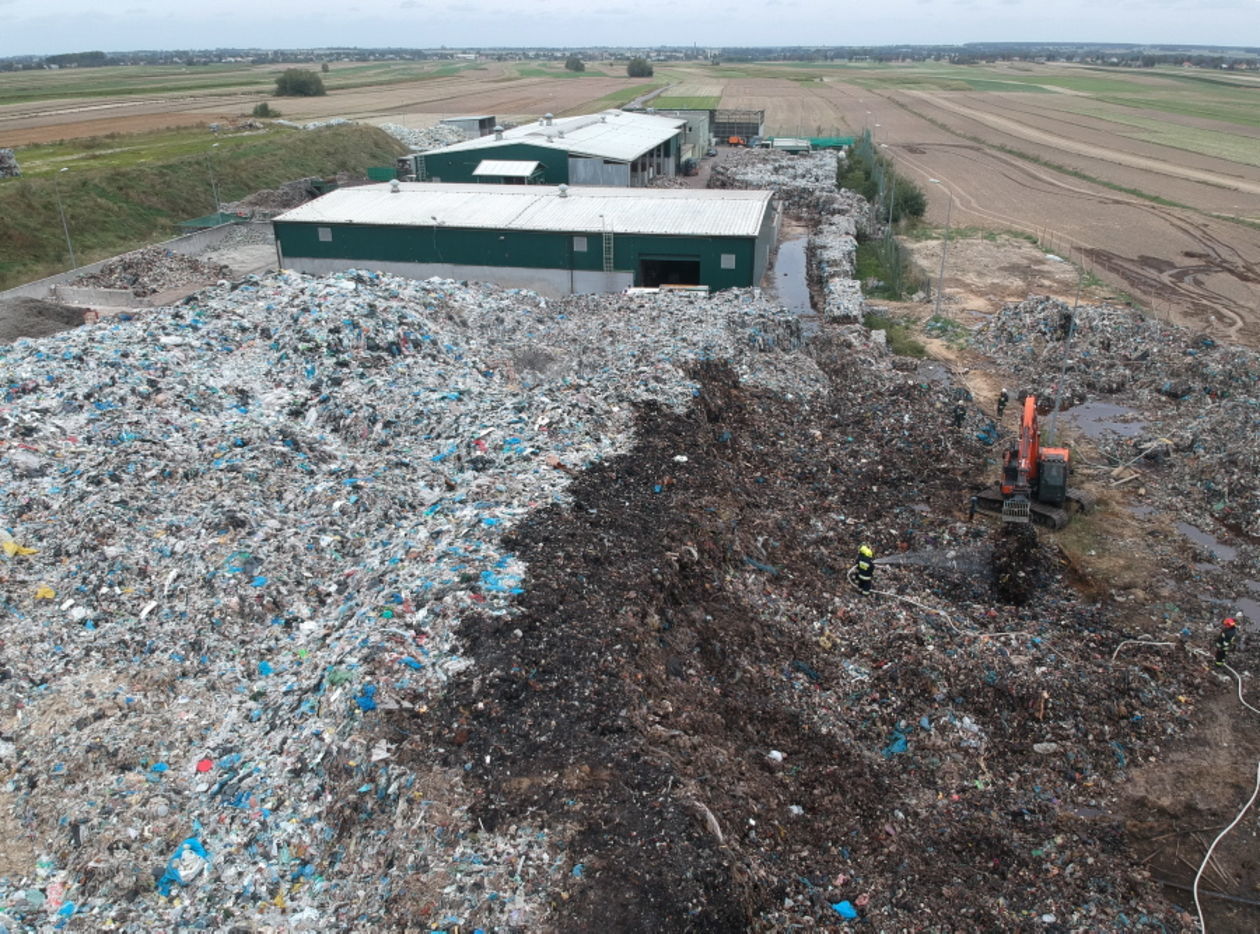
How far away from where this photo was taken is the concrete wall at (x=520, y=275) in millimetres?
28141

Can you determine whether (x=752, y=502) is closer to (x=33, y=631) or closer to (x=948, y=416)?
(x=948, y=416)

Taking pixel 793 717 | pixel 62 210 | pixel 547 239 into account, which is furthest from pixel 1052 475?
pixel 62 210

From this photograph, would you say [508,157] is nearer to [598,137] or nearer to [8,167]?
[598,137]

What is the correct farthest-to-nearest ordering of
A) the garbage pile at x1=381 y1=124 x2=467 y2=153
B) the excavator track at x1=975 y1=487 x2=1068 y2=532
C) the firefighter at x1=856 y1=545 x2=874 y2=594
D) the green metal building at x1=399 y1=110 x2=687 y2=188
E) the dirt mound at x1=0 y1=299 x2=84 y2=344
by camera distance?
the garbage pile at x1=381 y1=124 x2=467 y2=153 < the green metal building at x1=399 y1=110 x2=687 y2=188 < the dirt mound at x1=0 y1=299 x2=84 y2=344 < the excavator track at x1=975 y1=487 x2=1068 y2=532 < the firefighter at x1=856 y1=545 x2=874 y2=594

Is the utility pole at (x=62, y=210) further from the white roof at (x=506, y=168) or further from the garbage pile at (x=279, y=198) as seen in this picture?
the white roof at (x=506, y=168)

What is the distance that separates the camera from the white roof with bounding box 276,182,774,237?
27.9 m

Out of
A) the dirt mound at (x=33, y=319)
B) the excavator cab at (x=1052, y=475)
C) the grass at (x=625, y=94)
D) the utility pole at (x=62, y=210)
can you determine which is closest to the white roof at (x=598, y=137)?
the utility pole at (x=62, y=210)

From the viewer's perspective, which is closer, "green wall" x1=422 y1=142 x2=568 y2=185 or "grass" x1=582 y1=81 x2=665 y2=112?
"green wall" x1=422 y1=142 x2=568 y2=185

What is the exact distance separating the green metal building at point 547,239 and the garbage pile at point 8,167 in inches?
780

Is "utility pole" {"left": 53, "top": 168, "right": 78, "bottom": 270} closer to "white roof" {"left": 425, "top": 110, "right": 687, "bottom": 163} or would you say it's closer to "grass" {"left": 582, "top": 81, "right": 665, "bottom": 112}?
"white roof" {"left": 425, "top": 110, "right": 687, "bottom": 163}

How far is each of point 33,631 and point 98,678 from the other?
4.26 ft

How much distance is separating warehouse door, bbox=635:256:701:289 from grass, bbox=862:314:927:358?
18.6ft

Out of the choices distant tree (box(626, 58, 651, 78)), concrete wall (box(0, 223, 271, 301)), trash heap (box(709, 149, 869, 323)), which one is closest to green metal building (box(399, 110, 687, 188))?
trash heap (box(709, 149, 869, 323))

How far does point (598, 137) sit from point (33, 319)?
29113 mm
